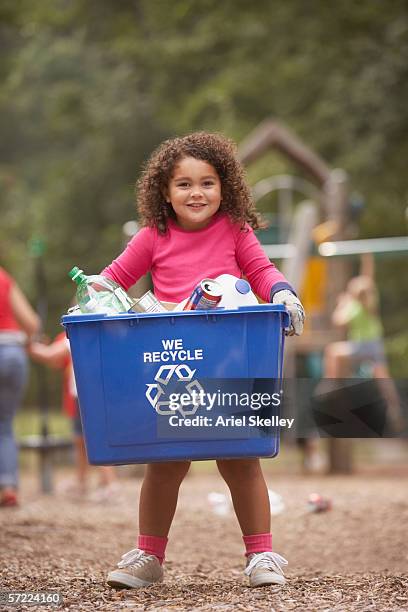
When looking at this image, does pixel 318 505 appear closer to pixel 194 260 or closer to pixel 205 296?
pixel 194 260

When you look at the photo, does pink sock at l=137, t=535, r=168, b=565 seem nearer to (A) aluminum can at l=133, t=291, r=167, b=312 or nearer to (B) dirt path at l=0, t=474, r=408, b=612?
(B) dirt path at l=0, t=474, r=408, b=612

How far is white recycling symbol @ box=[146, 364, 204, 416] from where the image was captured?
10.9 ft

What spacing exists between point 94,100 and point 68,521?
17.9 meters

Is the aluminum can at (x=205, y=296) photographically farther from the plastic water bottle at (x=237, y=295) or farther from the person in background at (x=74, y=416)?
the person in background at (x=74, y=416)

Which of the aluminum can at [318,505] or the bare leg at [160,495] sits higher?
the bare leg at [160,495]

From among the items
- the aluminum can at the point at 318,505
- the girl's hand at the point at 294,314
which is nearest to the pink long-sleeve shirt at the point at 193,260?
the girl's hand at the point at 294,314

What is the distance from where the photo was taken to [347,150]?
1862 cm

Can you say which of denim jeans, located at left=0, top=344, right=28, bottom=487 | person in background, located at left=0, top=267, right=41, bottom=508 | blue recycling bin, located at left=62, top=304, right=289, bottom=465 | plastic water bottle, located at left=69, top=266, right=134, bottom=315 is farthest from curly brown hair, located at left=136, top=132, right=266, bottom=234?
denim jeans, located at left=0, top=344, right=28, bottom=487

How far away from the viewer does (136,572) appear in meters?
3.71

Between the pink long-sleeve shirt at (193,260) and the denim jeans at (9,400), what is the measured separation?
134 inches

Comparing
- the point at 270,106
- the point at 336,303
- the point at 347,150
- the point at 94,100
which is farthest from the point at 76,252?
the point at 336,303

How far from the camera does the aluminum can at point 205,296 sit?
343 centimetres

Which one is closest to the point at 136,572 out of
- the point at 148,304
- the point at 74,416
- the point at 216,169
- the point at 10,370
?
the point at 148,304

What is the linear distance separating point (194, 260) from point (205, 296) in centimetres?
36
